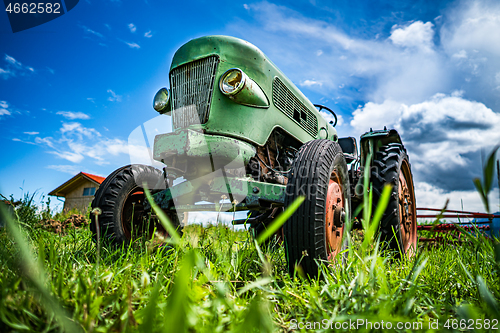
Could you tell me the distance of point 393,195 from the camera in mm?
2654

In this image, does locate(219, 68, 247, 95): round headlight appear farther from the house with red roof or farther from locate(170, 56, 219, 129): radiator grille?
the house with red roof

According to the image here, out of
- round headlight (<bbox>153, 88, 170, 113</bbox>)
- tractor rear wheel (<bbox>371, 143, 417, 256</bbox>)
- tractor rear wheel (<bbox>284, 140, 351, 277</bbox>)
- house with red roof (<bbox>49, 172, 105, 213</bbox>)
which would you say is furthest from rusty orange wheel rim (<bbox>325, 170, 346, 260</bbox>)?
house with red roof (<bbox>49, 172, 105, 213</bbox>)

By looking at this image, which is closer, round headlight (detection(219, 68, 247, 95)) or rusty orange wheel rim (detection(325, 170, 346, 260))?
rusty orange wheel rim (detection(325, 170, 346, 260))

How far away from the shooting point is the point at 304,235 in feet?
5.06

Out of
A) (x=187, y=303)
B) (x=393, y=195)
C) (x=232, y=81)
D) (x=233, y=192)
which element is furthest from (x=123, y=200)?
(x=393, y=195)

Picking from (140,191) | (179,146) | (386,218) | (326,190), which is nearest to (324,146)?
(326,190)

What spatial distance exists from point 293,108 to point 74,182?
17.8m

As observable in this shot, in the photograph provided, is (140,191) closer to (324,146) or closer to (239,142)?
(239,142)

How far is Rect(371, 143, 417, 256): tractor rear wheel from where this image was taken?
8.56 ft

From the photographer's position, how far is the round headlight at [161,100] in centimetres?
256

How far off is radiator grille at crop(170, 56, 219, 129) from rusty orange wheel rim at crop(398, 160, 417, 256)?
2.12m

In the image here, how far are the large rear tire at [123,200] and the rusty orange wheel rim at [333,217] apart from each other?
4.32 ft

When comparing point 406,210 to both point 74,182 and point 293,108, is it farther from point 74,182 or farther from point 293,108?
point 74,182

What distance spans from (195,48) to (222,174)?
1123 millimetres
